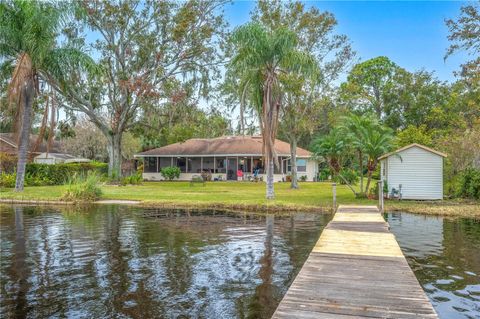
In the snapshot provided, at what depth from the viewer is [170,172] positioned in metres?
37.5

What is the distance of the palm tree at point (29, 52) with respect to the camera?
19.9 meters

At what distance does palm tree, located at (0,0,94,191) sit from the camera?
19.9 m

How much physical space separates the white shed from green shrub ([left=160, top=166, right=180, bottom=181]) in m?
22.6

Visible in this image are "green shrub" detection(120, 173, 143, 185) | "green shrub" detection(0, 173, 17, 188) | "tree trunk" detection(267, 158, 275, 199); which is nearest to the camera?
"tree trunk" detection(267, 158, 275, 199)

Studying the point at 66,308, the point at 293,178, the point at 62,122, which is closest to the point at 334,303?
the point at 66,308

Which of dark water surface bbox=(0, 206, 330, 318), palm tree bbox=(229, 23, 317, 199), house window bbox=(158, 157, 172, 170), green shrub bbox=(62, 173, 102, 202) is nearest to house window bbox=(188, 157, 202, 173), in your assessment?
house window bbox=(158, 157, 172, 170)

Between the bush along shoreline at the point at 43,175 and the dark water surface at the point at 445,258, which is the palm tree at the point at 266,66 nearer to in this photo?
the dark water surface at the point at 445,258

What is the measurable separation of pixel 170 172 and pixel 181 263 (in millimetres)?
29504

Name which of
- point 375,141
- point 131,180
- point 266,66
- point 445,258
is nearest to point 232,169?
point 131,180

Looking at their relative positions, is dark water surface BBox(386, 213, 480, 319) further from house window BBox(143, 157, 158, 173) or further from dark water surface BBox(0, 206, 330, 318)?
house window BBox(143, 157, 158, 173)

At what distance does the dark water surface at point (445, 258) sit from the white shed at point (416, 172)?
4.10 metres

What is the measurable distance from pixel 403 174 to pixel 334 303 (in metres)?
16.1

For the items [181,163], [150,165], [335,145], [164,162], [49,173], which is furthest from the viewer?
[150,165]

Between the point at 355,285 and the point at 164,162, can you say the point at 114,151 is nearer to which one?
the point at 164,162
